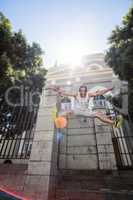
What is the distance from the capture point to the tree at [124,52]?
7.34 metres

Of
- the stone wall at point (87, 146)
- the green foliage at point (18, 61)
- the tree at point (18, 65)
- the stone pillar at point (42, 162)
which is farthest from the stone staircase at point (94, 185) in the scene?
the green foliage at point (18, 61)

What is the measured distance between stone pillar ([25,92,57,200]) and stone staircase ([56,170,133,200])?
453mm

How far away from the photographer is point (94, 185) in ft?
14.5

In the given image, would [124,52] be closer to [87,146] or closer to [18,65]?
[87,146]

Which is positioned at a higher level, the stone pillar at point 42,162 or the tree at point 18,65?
the tree at point 18,65

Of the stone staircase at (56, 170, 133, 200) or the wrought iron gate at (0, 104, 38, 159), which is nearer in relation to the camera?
the stone staircase at (56, 170, 133, 200)

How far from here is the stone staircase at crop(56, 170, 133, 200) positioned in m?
3.98

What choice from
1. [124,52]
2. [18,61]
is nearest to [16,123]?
[18,61]

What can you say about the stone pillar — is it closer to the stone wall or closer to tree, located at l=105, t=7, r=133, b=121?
the stone wall

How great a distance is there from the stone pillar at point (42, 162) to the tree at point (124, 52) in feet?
15.0

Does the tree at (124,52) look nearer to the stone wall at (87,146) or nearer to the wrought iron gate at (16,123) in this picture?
the stone wall at (87,146)

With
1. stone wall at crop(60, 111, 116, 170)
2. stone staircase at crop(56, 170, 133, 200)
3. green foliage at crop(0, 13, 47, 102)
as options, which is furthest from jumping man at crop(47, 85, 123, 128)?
green foliage at crop(0, 13, 47, 102)

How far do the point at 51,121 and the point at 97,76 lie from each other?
1257cm

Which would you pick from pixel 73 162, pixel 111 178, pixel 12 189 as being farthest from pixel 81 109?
pixel 12 189
